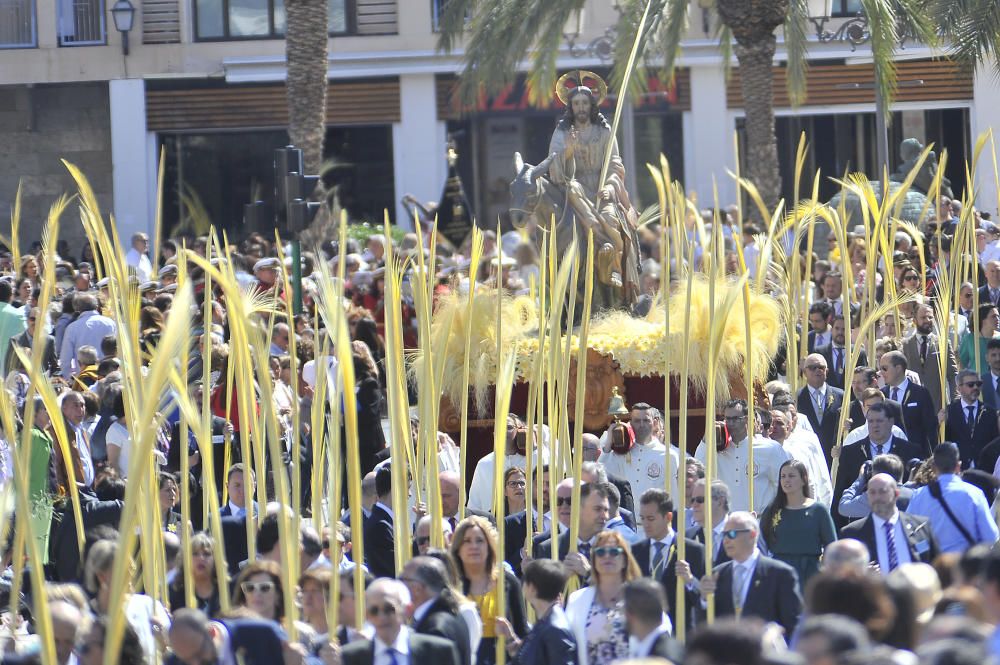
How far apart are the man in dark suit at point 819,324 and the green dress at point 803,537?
17.2 feet

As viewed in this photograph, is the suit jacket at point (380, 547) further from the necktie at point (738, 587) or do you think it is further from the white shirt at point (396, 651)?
the white shirt at point (396, 651)

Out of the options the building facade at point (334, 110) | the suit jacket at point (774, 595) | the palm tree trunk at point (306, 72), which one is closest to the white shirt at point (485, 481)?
the suit jacket at point (774, 595)

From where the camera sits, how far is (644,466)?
34.3ft

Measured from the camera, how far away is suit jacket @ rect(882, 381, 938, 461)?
37.4 feet

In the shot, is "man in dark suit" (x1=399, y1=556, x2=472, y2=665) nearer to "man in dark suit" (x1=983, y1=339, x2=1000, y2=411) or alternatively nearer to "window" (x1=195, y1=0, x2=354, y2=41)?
"man in dark suit" (x1=983, y1=339, x2=1000, y2=411)

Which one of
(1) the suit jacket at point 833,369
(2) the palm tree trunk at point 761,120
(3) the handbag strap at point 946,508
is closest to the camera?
(3) the handbag strap at point 946,508

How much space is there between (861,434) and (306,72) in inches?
554

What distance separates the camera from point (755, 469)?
10039 mm

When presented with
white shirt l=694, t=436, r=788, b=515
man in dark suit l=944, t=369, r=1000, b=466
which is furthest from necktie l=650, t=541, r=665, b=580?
man in dark suit l=944, t=369, r=1000, b=466

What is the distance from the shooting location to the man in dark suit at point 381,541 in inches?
353

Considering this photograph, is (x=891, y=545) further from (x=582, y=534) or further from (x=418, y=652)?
(x=418, y=652)

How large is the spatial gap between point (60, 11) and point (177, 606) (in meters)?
24.2

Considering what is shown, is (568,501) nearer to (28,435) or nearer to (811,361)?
(28,435)

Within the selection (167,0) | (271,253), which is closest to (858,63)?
(167,0)
